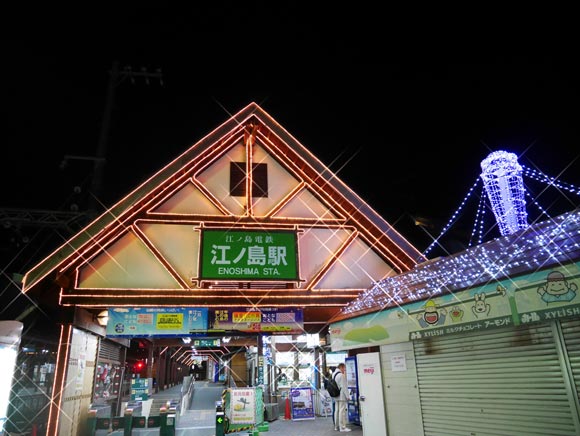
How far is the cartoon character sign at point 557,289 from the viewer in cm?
545

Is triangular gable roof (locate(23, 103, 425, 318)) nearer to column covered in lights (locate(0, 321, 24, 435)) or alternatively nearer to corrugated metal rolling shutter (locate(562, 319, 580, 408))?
column covered in lights (locate(0, 321, 24, 435))

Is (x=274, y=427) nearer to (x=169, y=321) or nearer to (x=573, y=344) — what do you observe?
(x=169, y=321)

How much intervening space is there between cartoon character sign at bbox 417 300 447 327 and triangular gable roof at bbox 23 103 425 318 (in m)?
3.78

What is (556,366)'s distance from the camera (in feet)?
19.7

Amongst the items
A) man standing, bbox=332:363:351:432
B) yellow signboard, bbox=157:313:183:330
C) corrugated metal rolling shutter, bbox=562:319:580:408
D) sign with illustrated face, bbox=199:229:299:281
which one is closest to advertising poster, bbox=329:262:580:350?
corrugated metal rolling shutter, bbox=562:319:580:408

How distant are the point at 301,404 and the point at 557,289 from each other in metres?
13.6

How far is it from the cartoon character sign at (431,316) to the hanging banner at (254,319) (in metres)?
4.72

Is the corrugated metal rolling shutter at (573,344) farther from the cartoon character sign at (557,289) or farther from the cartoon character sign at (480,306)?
the cartoon character sign at (480,306)

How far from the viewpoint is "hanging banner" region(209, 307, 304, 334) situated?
1141cm

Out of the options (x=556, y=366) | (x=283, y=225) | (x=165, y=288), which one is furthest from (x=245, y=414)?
(x=556, y=366)

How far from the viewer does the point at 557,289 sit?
5.62 metres

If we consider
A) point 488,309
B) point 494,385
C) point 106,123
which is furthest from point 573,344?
point 106,123

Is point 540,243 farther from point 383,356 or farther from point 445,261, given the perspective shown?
point 383,356

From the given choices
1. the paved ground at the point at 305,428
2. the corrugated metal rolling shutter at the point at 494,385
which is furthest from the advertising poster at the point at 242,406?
the corrugated metal rolling shutter at the point at 494,385
